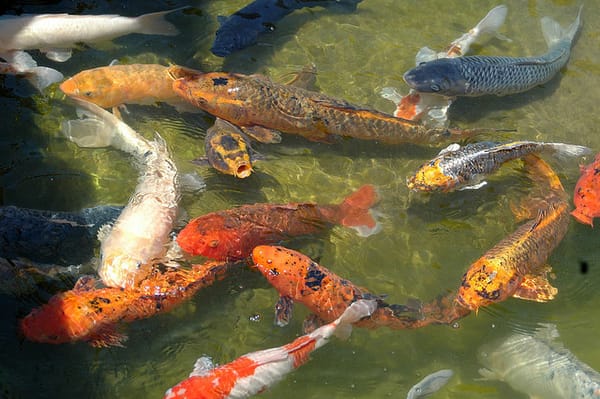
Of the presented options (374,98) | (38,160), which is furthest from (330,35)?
(38,160)

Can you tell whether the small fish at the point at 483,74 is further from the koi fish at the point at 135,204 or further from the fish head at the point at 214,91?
the koi fish at the point at 135,204

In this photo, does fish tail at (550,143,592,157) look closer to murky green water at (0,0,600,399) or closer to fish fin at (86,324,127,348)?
murky green water at (0,0,600,399)

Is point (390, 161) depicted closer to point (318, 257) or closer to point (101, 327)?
point (318, 257)

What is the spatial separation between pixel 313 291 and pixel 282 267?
322 millimetres

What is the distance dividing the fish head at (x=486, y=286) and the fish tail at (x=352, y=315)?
0.85 metres

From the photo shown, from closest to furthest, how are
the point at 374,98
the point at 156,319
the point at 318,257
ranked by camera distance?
the point at 156,319, the point at 318,257, the point at 374,98

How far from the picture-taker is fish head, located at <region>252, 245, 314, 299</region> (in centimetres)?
468

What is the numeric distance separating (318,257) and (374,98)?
238cm

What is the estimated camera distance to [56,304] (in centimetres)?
432

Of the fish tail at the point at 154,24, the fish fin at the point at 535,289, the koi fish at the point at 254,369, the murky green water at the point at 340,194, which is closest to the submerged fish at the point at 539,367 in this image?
the murky green water at the point at 340,194

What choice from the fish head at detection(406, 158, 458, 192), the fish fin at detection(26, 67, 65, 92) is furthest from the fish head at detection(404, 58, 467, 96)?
the fish fin at detection(26, 67, 65, 92)

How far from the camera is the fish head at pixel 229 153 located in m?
5.32

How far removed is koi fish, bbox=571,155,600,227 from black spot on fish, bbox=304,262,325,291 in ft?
8.90

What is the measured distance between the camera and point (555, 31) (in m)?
7.35
